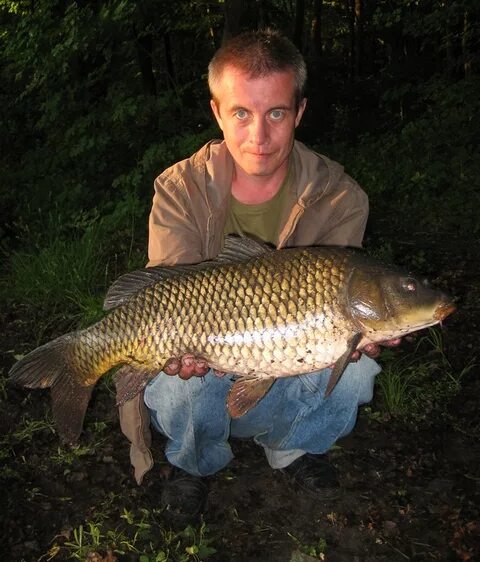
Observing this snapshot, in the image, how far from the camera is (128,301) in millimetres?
1775

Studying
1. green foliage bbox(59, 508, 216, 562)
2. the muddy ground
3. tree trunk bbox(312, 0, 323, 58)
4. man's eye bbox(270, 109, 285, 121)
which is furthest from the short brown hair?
tree trunk bbox(312, 0, 323, 58)

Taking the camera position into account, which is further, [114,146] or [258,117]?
[114,146]

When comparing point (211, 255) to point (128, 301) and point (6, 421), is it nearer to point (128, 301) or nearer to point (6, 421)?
point (128, 301)

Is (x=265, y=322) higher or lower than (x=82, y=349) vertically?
higher

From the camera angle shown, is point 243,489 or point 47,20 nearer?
point 243,489

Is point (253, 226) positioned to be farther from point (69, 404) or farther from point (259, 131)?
point (69, 404)

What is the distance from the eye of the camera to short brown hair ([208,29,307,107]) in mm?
1965

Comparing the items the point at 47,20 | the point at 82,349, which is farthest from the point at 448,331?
the point at 47,20

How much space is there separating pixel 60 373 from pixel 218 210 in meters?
0.77

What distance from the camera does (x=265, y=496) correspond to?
2107 millimetres

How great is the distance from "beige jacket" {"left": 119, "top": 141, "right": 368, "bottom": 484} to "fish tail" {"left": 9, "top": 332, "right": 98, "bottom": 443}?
24 cm

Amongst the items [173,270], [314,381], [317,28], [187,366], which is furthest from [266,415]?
[317,28]

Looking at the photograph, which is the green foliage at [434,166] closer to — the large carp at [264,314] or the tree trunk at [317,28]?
the large carp at [264,314]

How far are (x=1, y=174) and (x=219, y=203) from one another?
619cm
